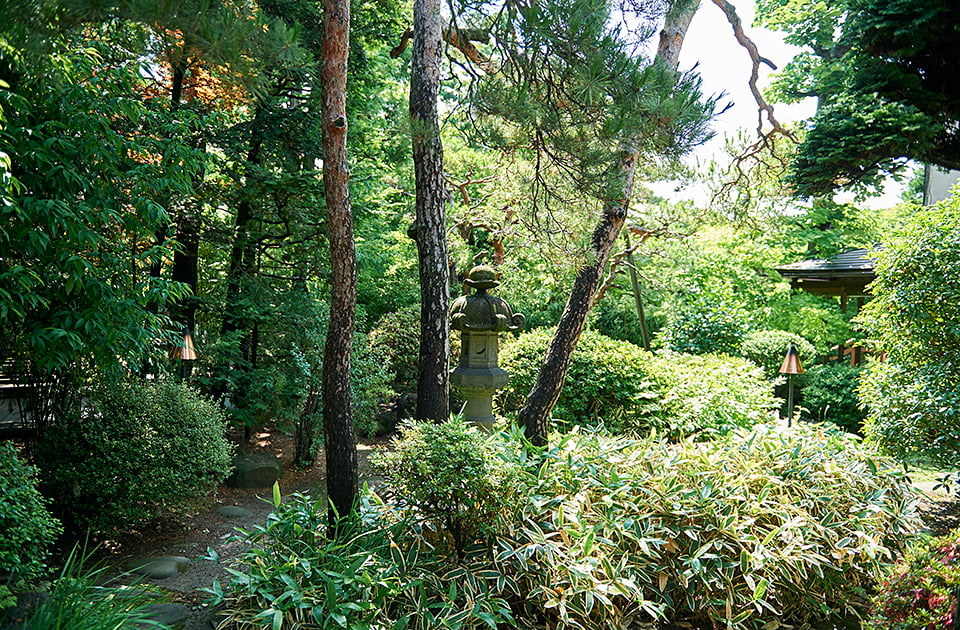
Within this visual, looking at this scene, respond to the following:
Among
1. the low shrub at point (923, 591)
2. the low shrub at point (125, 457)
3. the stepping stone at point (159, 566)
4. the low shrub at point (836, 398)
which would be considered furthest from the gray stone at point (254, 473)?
the low shrub at point (836, 398)

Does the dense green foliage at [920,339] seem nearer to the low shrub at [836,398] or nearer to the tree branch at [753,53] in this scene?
the tree branch at [753,53]

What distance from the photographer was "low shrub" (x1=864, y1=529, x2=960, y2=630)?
101 inches

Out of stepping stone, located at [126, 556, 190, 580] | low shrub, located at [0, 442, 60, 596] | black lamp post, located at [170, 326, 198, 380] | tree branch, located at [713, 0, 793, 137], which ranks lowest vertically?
stepping stone, located at [126, 556, 190, 580]

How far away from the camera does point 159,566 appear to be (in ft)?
12.8

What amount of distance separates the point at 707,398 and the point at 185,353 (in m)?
5.20

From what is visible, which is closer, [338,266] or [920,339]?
[338,266]

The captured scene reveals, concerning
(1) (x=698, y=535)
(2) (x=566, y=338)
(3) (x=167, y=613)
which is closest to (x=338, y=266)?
(3) (x=167, y=613)

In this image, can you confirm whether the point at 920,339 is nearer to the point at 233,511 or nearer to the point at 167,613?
the point at 167,613

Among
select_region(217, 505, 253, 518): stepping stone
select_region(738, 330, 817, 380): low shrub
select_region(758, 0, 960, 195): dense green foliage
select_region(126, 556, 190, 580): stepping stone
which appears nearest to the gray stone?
select_region(217, 505, 253, 518): stepping stone

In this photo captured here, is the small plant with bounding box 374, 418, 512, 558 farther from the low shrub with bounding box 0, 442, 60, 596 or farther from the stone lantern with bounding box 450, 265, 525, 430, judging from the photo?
the stone lantern with bounding box 450, 265, 525, 430

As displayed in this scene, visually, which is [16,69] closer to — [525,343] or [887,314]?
[525,343]

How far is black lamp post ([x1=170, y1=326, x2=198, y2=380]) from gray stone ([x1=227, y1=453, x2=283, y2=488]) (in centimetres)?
104

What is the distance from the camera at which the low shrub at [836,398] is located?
847cm

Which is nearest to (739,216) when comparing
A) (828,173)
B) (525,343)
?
(525,343)
